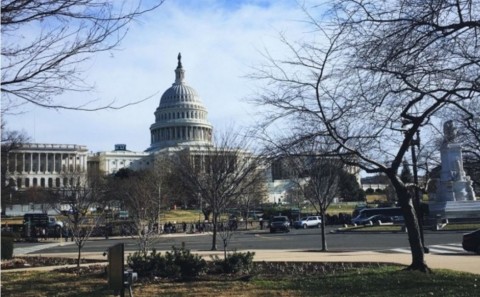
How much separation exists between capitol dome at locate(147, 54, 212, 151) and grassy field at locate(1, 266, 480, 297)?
12866 cm

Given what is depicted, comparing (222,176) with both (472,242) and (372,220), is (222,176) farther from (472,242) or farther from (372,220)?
(372,220)

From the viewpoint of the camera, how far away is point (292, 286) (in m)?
13.0

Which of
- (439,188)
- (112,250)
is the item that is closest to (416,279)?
(112,250)

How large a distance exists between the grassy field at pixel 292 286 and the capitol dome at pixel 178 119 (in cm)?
12866

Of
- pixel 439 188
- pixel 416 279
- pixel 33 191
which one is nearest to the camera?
pixel 416 279

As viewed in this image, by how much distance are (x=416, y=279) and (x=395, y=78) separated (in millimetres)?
4858

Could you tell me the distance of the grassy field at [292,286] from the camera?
39.0 feet

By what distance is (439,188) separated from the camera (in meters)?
56.5

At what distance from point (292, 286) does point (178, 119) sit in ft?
445

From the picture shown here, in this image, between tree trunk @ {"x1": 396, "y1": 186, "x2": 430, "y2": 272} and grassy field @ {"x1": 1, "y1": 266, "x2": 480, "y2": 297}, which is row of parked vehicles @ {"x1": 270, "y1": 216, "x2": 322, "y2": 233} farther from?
grassy field @ {"x1": 1, "y1": 266, "x2": 480, "y2": 297}

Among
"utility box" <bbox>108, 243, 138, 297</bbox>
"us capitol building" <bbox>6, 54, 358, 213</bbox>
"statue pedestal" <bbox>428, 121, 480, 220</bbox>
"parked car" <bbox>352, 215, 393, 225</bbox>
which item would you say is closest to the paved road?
"statue pedestal" <bbox>428, 121, 480, 220</bbox>

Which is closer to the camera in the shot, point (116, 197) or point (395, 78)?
point (395, 78)

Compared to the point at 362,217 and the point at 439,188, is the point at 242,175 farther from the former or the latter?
the point at 362,217

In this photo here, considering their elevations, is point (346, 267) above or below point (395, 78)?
below
